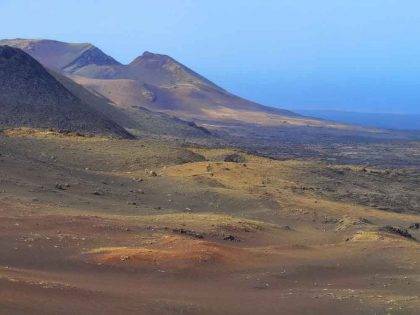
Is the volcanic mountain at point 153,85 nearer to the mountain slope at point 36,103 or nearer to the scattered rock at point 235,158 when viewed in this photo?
the mountain slope at point 36,103

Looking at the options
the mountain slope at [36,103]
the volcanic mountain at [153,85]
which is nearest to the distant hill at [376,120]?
the volcanic mountain at [153,85]

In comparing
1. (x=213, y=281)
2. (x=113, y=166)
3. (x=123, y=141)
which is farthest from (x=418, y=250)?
(x=123, y=141)

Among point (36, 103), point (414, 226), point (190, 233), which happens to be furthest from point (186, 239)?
point (36, 103)

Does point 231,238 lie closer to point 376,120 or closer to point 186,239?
point 186,239

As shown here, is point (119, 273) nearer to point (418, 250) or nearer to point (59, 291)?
point (59, 291)

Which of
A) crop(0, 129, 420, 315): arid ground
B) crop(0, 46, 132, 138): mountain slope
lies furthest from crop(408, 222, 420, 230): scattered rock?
crop(0, 46, 132, 138): mountain slope

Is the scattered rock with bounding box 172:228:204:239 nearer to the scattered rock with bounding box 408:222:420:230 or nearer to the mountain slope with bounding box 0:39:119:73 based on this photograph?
the scattered rock with bounding box 408:222:420:230
